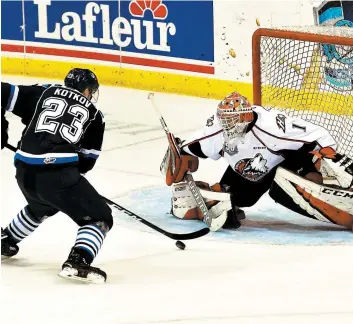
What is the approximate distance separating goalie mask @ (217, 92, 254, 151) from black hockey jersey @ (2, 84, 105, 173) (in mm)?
629

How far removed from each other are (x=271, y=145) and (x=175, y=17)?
2804mm

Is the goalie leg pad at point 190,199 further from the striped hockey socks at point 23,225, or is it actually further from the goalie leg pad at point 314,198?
the striped hockey socks at point 23,225

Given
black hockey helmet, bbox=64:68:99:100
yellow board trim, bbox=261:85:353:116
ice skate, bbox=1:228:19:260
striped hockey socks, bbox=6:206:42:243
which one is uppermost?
black hockey helmet, bbox=64:68:99:100

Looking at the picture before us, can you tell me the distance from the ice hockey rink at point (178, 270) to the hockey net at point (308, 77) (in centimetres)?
49

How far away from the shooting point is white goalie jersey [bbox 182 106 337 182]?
4668 mm

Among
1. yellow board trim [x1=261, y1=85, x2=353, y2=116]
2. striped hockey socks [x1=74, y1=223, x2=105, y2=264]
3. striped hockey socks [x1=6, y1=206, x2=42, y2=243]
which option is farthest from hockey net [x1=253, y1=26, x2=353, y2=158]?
striped hockey socks [x1=74, y1=223, x2=105, y2=264]

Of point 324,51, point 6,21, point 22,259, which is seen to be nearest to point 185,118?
point 324,51

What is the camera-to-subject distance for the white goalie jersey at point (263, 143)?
4668mm

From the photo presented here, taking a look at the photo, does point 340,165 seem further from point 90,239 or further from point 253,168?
point 90,239

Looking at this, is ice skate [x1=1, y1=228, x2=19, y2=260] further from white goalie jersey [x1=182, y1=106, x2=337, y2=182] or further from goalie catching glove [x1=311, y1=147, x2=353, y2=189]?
goalie catching glove [x1=311, y1=147, x2=353, y2=189]

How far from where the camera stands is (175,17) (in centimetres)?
736

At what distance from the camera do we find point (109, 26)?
301 inches

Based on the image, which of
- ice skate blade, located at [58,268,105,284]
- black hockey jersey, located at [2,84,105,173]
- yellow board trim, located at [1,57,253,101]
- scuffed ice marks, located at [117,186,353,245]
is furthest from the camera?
yellow board trim, located at [1,57,253,101]

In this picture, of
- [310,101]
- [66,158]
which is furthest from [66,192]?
[310,101]
